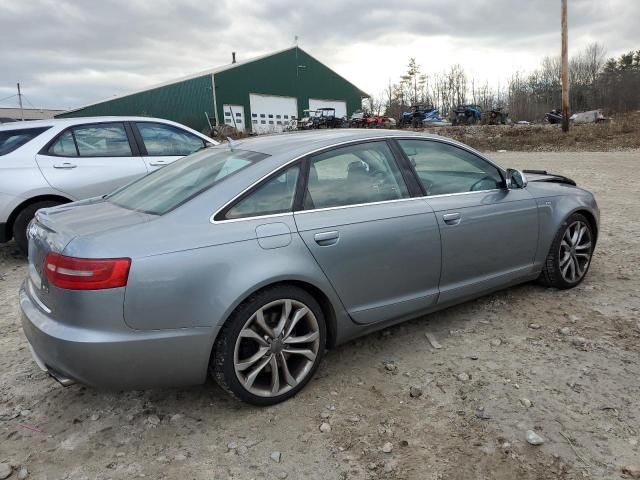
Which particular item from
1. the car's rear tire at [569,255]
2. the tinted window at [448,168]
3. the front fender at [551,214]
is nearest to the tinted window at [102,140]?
the tinted window at [448,168]

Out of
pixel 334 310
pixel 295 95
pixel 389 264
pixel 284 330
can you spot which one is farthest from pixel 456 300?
pixel 295 95

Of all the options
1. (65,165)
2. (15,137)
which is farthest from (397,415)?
(15,137)

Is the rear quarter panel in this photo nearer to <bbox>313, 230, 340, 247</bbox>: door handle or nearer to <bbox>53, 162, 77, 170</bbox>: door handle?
<bbox>313, 230, 340, 247</bbox>: door handle

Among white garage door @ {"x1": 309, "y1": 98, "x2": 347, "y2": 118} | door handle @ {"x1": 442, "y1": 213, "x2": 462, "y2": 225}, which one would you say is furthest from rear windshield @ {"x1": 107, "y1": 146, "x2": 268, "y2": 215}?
white garage door @ {"x1": 309, "y1": 98, "x2": 347, "y2": 118}

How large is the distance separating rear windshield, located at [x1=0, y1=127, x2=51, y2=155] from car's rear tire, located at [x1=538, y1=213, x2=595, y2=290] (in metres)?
5.72

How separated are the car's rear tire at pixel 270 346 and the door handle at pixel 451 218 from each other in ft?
3.68

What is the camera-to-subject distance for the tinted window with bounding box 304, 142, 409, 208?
123 inches

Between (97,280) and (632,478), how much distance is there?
8.36 ft

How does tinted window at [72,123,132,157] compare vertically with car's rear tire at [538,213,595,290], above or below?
above

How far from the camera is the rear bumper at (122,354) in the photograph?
243 centimetres

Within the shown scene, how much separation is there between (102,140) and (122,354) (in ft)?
15.3

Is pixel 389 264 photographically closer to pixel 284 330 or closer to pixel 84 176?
pixel 284 330

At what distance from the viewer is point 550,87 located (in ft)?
191

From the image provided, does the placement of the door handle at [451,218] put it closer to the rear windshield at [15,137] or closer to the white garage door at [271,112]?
the rear windshield at [15,137]
